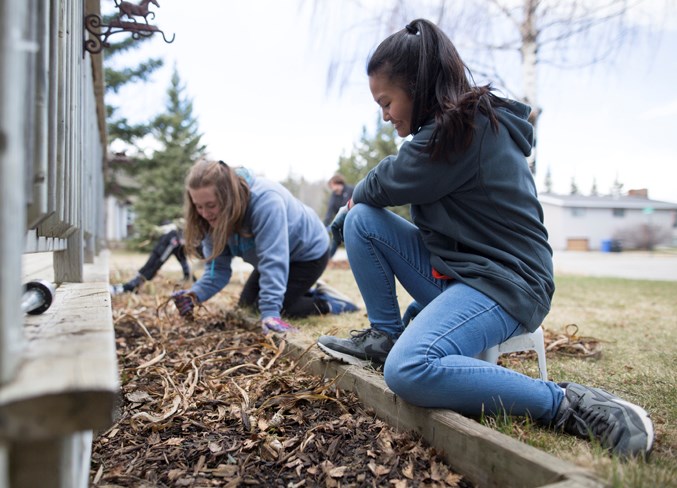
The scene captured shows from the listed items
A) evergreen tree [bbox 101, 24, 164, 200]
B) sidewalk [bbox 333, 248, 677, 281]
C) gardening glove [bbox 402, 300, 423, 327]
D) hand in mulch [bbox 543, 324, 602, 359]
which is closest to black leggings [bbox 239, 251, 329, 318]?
gardening glove [bbox 402, 300, 423, 327]

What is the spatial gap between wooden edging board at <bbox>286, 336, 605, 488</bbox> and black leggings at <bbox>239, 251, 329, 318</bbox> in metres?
1.82

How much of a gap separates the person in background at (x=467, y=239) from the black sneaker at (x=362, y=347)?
1.0 inches

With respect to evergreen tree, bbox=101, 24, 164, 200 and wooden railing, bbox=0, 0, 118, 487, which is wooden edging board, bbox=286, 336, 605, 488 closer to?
wooden railing, bbox=0, 0, 118, 487

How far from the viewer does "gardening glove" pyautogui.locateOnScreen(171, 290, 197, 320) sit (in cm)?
348

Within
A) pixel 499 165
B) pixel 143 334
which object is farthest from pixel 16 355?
pixel 143 334

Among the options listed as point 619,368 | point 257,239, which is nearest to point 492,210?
point 619,368

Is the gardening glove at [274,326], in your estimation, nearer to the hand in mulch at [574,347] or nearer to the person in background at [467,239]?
the person in background at [467,239]

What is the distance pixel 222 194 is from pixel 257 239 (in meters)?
0.35

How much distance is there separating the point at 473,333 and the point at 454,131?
0.65m

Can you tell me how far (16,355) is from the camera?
821 millimetres

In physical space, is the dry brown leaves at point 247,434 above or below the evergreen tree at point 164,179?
below

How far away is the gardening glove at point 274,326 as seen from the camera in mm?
2877

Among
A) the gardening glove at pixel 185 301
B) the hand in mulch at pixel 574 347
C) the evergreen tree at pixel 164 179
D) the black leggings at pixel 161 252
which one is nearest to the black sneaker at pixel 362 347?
the hand in mulch at pixel 574 347

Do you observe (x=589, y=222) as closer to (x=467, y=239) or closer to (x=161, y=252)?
(x=161, y=252)
